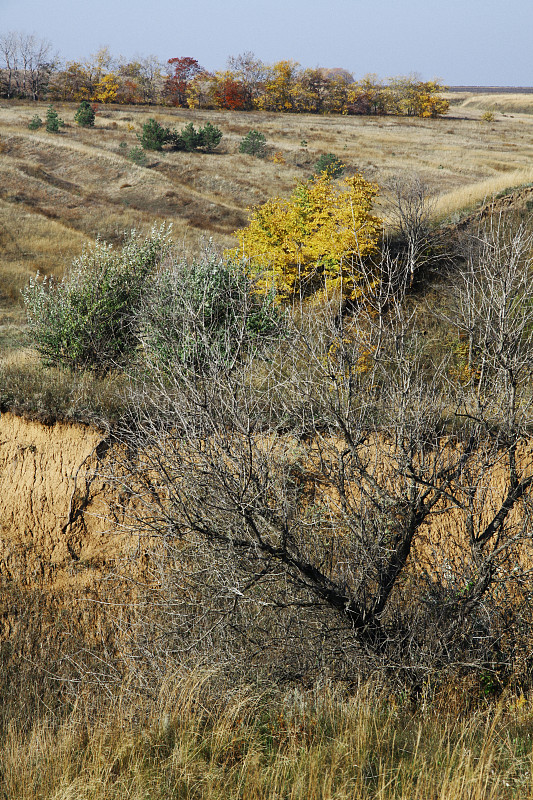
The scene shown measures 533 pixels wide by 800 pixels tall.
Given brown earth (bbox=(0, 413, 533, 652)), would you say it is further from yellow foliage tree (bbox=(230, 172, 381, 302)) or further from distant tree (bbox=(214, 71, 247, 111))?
distant tree (bbox=(214, 71, 247, 111))

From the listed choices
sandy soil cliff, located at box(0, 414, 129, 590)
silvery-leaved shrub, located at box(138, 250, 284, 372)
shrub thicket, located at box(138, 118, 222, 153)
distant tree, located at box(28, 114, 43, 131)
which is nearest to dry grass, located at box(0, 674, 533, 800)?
sandy soil cliff, located at box(0, 414, 129, 590)

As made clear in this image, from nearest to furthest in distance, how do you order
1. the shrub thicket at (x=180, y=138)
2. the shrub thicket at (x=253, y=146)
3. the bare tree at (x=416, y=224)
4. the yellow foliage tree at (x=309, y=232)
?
1. the bare tree at (x=416, y=224)
2. the yellow foliage tree at (x=309, y=232)
3. the shrub thicket at (x=180, y=138)
4. the shrub thicket at (x=253, y=146)

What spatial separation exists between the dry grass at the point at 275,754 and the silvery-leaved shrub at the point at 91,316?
26.0 ft

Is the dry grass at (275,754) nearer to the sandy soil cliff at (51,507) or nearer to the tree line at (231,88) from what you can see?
the sandy soil cliff at (51,507)

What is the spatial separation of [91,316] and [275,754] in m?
9.77

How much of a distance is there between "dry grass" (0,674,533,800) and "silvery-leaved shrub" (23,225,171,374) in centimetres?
791

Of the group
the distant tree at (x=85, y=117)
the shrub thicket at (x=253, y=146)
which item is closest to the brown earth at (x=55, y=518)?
the shrub thicket at (x=253, y=146)

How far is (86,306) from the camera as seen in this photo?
40.1 feet

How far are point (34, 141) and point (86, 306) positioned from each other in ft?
159

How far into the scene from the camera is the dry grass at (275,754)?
3.73 metres

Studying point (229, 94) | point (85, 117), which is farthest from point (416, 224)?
point (229, 94)

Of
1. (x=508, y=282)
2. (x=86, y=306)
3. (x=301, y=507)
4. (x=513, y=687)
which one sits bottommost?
(x=513, y=687)

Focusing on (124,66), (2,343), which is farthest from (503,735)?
(124,66)

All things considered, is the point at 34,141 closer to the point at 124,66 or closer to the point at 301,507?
the point at 124,66
